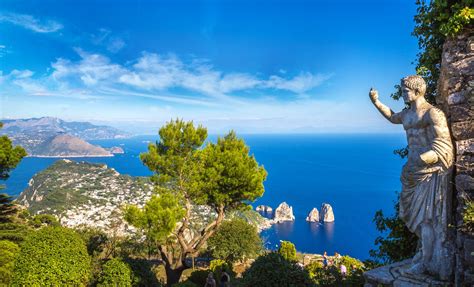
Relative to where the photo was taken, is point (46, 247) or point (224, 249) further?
point (224, 249)

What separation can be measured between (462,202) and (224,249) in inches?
703

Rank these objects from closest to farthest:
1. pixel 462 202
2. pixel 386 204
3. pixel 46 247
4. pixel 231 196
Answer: pixel 462 202 → pixel 46 247 → pixel 231 196 → pixel 386 204

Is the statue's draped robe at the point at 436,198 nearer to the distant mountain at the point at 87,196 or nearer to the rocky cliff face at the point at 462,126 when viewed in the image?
the rocky cliff face at the point at 462,126

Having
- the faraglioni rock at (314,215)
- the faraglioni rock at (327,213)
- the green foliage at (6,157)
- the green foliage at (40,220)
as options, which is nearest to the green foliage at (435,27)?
the green foliage at (6,157)

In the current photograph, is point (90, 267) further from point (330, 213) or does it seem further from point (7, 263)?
point (330, 213)

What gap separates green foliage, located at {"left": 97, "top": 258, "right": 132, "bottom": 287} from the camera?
7.28 m

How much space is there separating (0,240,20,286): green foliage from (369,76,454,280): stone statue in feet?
30.3

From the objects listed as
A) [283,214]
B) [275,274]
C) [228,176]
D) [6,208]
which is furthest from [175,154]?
[283,214]

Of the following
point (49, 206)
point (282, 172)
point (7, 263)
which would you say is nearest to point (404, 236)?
point (7, 263)

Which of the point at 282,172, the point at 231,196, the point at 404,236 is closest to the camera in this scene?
the point at 404,236

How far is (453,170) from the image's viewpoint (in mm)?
3512

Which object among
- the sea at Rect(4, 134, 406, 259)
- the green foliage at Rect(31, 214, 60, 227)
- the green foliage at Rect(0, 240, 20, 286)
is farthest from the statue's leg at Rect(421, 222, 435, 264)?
the sea at Rect(4, 134, 406, 259)

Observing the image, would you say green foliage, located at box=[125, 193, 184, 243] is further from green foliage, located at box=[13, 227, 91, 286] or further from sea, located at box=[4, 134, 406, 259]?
sea, located at box=[4, 134, 406, 259]

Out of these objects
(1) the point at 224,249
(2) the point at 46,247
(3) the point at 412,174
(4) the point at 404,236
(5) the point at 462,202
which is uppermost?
(3) the point at 412,174
